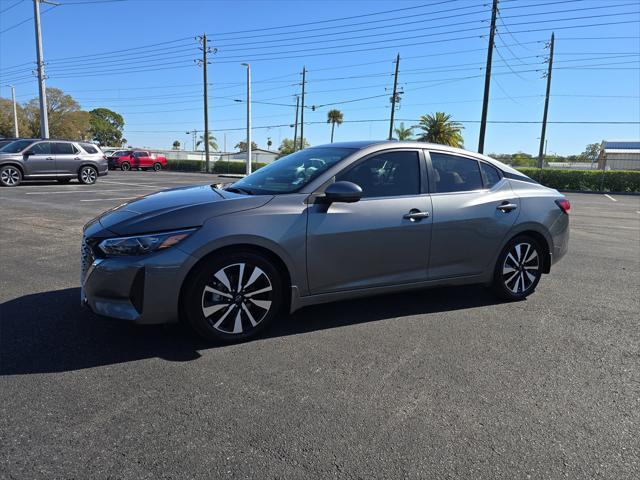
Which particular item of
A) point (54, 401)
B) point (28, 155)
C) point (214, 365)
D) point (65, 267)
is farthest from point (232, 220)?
point (28, 155)

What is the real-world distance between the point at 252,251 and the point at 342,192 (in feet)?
2.73

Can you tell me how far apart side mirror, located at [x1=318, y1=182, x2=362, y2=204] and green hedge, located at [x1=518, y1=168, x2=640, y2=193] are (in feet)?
104

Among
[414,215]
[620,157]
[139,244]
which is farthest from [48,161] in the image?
[620,157]

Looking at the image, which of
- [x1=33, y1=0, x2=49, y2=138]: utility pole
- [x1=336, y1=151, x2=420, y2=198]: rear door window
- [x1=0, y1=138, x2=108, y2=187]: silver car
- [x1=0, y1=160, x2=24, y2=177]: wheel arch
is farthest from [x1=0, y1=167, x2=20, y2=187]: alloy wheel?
[x1=336, y1=151, x2=420, y2=198]: rear door window

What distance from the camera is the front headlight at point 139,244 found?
334 cm

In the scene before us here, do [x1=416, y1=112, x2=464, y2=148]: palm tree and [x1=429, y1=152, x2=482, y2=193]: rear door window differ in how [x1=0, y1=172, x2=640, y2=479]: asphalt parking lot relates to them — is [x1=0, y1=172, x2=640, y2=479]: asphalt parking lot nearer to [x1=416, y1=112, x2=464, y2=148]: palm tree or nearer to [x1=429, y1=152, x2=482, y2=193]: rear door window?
[x1=429, y1=152, x2=482, y2=193]: rear door window

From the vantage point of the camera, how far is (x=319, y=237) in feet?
12.4

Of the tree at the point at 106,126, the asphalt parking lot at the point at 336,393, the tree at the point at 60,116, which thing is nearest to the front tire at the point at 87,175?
the asphalt parking lot at the point at 336,393

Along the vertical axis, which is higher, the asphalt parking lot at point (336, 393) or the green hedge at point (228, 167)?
the green hedge at point (228, 167)

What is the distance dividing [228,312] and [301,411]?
1096 millimetres

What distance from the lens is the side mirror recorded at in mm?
3723

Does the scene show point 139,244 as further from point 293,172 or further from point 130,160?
point 130,160

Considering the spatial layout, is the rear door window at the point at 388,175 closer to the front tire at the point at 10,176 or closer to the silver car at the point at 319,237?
the silver car at the point at 319,237

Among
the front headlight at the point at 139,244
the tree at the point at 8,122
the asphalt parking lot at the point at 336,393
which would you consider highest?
the tree at the point at 8,122
